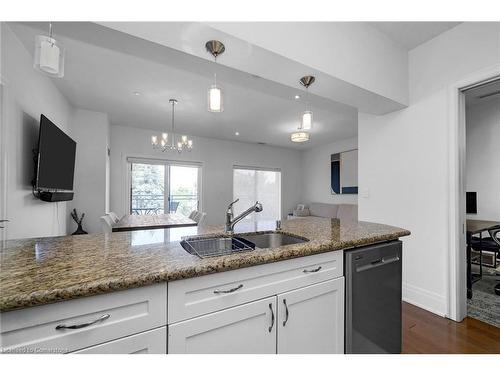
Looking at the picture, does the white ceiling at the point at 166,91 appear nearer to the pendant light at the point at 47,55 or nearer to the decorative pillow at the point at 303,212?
the pendant light at the point at 47,55

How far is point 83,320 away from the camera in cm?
72

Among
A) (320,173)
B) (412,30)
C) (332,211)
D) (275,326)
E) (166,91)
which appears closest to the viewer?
(275,326)

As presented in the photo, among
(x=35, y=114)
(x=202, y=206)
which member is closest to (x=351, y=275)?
(x=35, y=114)

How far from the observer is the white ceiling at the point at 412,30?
6.85ft

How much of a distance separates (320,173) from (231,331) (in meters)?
6.23

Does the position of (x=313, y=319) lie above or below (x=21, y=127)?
below

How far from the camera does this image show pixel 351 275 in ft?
4.23

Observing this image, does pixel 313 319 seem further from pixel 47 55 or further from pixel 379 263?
pixel 47 55

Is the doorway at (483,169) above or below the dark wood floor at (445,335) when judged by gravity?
above

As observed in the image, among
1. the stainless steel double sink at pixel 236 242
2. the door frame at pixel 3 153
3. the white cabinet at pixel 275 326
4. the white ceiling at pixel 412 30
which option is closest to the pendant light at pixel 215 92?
the stainless steel double sink at pixel 236 242

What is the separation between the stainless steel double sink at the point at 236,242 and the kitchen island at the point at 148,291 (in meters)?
0.17

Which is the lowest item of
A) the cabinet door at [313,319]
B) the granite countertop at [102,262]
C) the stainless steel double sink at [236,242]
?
the cabinet door at [313,319]

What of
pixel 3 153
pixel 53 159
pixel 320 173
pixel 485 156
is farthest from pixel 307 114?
pixel 320 173
